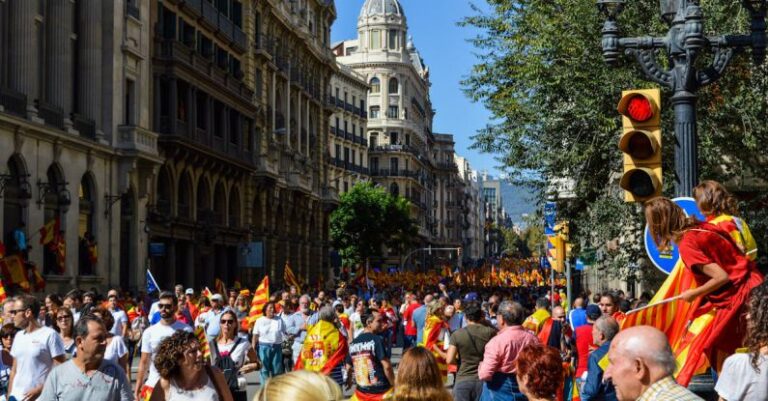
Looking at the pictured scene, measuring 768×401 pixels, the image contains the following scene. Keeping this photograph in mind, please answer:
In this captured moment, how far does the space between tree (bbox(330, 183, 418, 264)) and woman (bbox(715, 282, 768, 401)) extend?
77407 millimetres

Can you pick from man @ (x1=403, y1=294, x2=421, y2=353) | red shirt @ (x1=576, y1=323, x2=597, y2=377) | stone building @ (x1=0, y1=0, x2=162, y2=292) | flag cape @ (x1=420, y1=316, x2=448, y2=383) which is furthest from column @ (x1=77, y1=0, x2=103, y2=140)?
red shirt @ (x1=576, y1=323, x2=597, y2=377)

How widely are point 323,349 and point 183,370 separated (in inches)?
244

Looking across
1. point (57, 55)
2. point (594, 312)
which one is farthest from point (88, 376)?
point (57, 55)

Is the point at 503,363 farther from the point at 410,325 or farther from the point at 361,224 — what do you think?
the point at 361,224

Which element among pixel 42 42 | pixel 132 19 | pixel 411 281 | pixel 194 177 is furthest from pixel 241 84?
Answer: pixel 411 281

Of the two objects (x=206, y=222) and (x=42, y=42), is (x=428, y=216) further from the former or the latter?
(x=42, y=42)

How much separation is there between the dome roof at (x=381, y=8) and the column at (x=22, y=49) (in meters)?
86.3

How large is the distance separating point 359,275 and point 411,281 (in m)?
7.07

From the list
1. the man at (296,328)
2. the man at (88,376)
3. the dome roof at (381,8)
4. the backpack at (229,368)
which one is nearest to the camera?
the man at (88,376)

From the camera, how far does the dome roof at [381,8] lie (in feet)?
385

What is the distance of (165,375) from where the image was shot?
785 centimetres

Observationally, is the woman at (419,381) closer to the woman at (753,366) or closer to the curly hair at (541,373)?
the curly hair at (541,373)

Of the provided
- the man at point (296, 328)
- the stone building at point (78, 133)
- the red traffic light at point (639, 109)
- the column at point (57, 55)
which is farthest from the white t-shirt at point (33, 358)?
the column at point (57, 55)

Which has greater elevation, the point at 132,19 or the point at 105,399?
the point at 132,19
